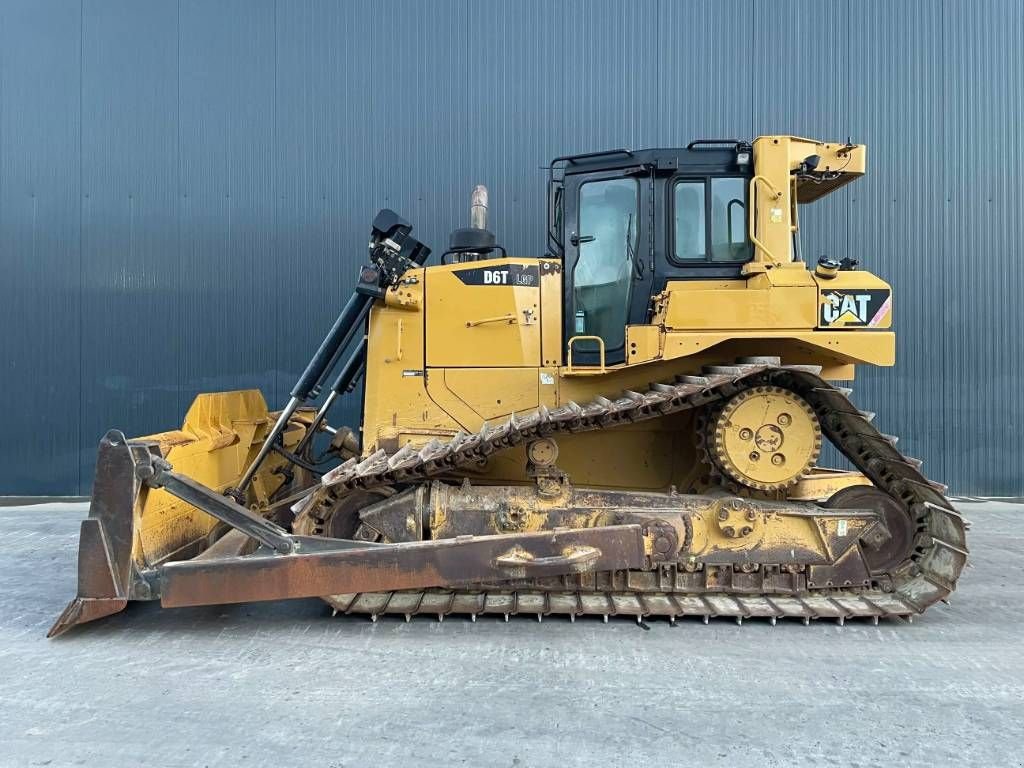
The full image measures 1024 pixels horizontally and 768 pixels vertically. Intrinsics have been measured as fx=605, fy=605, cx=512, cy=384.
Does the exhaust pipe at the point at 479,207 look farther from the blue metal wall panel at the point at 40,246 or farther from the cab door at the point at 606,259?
the blue metal wall panel at the point at 40,246

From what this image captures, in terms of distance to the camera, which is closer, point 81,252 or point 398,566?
point 398,566

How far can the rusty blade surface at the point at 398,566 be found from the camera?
12.3ft

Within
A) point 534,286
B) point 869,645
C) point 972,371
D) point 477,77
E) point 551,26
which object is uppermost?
point 551,26

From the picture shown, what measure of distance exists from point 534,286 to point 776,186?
1.90m

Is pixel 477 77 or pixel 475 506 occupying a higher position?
pixel 477 77

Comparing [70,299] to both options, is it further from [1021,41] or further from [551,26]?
[1021,41]

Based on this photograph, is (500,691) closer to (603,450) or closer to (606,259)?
(603,450)

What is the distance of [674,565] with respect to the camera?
418 centimetres

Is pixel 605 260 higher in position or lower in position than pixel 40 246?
lower

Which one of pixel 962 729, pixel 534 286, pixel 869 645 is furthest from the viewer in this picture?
pixel 534 286

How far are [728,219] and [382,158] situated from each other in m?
5.76

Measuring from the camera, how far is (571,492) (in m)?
4.23

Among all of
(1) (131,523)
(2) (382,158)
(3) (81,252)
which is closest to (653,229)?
Answer: (1) (131,523)

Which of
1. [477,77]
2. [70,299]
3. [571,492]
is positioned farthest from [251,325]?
[571,492]
